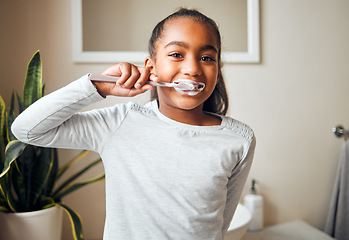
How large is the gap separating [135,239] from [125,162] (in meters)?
0.15

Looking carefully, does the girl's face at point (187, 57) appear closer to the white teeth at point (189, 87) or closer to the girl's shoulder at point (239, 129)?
the white teeth at point (189, 87)

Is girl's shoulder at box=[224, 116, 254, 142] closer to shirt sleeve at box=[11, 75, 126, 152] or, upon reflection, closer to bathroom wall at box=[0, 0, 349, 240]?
shirt sleeve at box=[11, 75, 126, 152]

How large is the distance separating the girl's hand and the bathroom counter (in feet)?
3.46

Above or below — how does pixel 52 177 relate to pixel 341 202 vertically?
above

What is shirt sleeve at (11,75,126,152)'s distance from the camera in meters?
0.55

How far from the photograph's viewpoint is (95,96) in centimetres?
56

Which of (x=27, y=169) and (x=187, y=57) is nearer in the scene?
(x=187, y=57)

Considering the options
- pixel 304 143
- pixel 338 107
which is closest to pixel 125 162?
pixel 304 143

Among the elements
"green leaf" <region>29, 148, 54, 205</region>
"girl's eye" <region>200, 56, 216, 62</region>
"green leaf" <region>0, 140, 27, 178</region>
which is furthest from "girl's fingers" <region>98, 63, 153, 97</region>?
"green leaf" <region>29, 148, 54, 205</region>

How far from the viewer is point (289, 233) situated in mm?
1408

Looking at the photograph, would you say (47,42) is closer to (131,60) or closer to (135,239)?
(131,60)

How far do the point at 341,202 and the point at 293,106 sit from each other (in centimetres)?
52

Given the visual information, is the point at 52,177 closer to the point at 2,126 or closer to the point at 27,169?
the point at 27,169

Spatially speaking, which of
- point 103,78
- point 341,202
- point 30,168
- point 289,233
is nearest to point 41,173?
point 30,168
